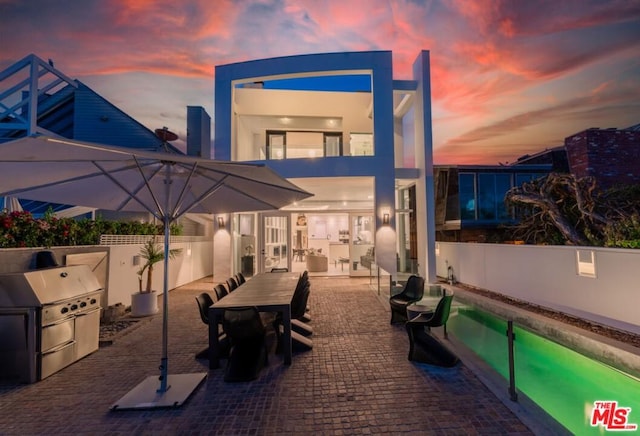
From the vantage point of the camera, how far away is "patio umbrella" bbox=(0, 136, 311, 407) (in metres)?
2.17

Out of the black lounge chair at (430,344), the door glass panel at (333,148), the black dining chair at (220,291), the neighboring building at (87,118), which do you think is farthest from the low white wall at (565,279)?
the neighboring building at (87,118)

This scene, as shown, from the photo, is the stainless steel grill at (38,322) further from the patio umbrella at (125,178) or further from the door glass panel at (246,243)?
the door glass panel at (246,243)

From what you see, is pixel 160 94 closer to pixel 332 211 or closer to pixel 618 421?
pixel 332 211

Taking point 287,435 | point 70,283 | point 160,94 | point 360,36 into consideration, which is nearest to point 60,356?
point 70,283

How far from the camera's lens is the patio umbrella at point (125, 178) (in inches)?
85.3

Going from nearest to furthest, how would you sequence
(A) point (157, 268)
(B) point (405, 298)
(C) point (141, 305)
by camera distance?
(B) point (405, 298) → (C) point (141, 305) → (A) point (157, 268)

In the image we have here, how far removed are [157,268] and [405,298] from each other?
260 inches

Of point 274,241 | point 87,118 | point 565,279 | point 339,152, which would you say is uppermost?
point 87,118

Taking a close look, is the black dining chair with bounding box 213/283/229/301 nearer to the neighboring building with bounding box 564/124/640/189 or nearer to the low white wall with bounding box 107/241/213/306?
the low white wall with bounding box 107/241/213/306

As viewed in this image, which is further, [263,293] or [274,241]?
[274,241]

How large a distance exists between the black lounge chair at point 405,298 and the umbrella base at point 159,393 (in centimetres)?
342

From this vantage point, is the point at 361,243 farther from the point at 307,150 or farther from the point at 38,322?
the point at 38,322

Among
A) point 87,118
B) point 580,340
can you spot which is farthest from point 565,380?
point 87,118

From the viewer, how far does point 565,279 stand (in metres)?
5.79
